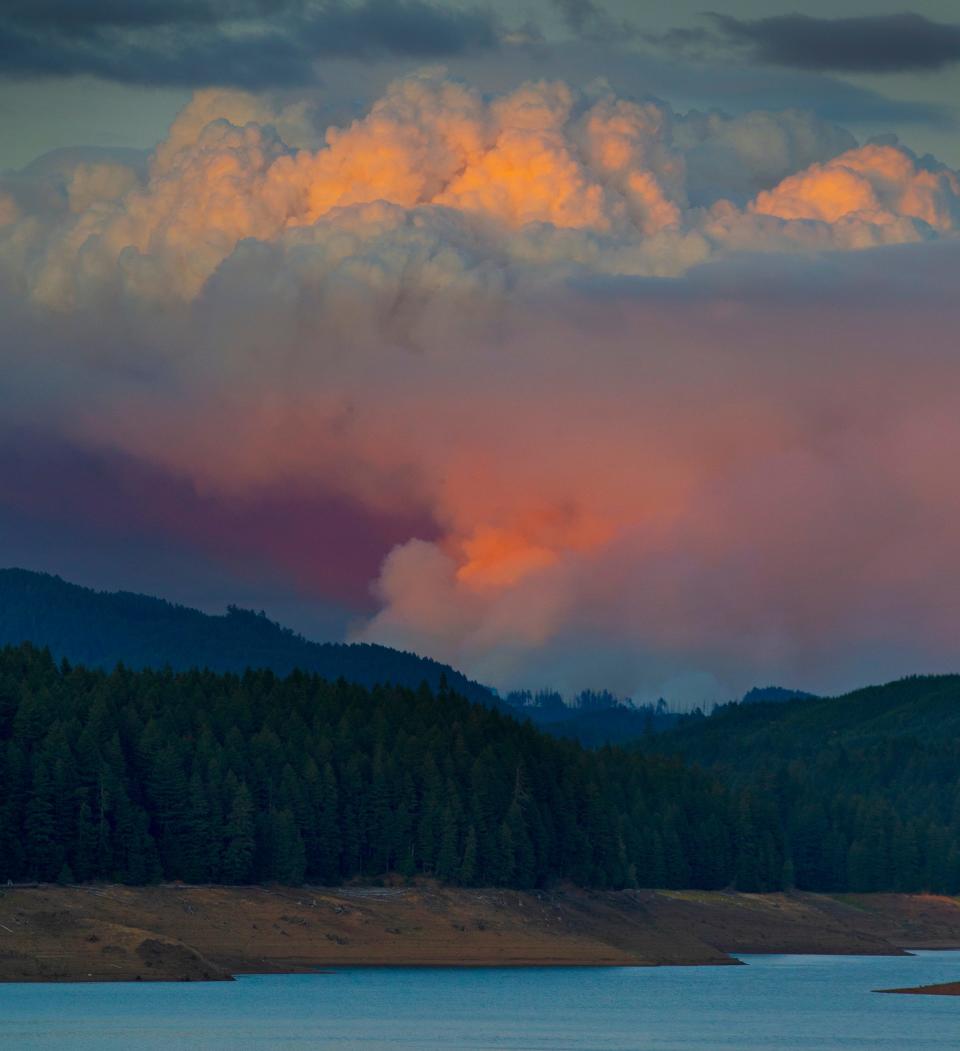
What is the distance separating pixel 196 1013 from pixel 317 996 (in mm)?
19909

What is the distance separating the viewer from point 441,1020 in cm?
16888

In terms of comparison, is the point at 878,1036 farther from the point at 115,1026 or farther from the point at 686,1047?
the point at 115,1026

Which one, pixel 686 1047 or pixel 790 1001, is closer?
pixel 686 1047

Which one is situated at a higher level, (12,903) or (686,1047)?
(12,903)

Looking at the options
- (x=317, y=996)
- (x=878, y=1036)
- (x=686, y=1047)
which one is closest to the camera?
(x=686, y=1047)

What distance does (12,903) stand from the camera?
197 meters

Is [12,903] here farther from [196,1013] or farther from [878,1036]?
[878,1036]

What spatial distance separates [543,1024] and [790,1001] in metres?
35.8

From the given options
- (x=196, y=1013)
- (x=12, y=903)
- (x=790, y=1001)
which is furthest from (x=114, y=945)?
(x=790, y=1001)

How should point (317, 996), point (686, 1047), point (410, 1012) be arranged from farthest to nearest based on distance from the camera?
point (317, 996), point (410, 1012), point (686, 1047)

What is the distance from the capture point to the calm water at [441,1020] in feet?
496

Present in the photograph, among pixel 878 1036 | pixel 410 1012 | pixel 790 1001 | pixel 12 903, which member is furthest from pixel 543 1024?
pixel 12 903

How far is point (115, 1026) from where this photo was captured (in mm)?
159750

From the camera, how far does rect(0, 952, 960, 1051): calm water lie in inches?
5955
